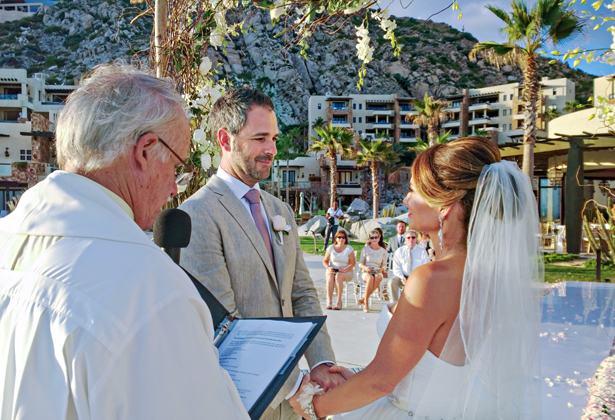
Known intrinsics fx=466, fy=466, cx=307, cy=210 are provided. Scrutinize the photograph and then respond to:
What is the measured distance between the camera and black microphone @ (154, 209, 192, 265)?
63.4 inches

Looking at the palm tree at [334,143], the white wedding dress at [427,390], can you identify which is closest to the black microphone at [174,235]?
the white wedding dress at [427,390]

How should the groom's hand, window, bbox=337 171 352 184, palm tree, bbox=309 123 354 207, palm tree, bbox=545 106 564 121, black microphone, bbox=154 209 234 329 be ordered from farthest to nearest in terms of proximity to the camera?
1. window, bbox=337 171 352 184
2. palm tree, bbox=545 106 564 121
3. palm tree, bbox=309 123 354 207
4. the groom's hand
5. black microphone, bbox=154 209 234 329

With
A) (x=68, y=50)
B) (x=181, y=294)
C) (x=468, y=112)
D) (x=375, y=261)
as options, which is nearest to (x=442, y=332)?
(x=181, y=294)

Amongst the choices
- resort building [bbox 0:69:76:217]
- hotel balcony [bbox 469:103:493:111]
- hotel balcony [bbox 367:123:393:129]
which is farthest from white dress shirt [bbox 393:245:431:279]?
hotel balcony [bbox 469:103:493:111]

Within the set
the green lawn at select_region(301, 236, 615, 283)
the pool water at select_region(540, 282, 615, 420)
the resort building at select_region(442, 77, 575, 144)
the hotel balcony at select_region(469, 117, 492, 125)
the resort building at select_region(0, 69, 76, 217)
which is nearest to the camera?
the pool water at select_region(540, 282, 615, 420)

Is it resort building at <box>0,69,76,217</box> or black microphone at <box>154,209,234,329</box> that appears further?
resort building at <box>0,69,76,217</box>

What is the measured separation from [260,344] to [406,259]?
6.96 m

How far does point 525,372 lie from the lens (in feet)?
7.26

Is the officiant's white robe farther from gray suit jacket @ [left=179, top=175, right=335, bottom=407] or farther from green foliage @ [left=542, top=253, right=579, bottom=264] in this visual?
green foliage @ [left=542, top=253, right=579, bottom=264]

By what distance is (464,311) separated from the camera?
2057mm

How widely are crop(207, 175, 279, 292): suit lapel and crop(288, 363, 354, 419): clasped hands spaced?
0.48m

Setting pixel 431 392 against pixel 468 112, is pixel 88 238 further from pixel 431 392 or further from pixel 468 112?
pixel 468 112

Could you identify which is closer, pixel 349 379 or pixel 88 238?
pixel 88 238

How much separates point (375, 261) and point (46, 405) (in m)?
8.44
